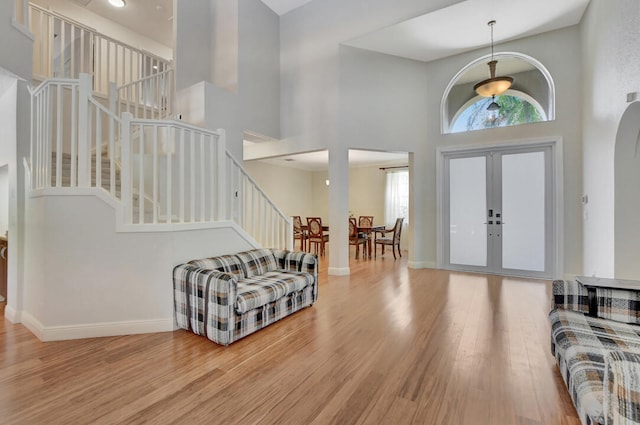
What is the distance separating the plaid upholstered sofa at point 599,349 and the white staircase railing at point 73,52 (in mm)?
5955

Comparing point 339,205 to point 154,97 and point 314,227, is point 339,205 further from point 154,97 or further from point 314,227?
point 154,97

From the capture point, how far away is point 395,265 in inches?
234

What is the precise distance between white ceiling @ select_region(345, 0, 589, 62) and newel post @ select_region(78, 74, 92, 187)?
4034mm

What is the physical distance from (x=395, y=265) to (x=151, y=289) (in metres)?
4.52

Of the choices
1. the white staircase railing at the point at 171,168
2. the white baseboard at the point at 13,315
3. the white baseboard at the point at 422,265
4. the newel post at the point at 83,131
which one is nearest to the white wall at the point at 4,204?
the white baseboard at the point at 13,315

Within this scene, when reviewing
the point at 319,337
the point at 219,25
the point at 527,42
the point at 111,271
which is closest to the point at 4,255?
the point at 111,271

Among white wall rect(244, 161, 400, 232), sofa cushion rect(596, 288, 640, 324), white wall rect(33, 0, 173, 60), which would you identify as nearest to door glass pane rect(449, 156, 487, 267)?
sofa cushion rect(596, 288, 640, 324)

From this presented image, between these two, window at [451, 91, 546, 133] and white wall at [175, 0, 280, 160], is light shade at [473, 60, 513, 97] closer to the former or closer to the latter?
window at [451, 91, 546, 133]

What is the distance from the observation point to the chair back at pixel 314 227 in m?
6.74

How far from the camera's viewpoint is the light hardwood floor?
1.65 meters

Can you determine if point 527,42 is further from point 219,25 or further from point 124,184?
point 124,184

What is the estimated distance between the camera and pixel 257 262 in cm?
346

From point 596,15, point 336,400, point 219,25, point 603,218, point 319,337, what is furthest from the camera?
point 219,25

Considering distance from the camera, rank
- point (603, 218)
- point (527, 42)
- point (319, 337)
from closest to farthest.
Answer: point (319, 337) → point (603, 218) → point (527, 42)
